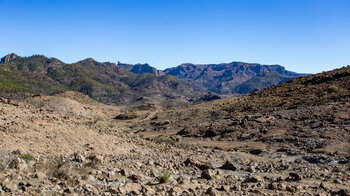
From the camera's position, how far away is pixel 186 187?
650cm

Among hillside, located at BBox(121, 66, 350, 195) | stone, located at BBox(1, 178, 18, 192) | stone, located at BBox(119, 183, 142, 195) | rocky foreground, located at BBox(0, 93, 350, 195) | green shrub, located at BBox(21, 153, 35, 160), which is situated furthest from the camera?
hillside, located at BBox(121, 66, 350, 195)

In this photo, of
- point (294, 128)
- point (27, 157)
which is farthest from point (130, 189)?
point (294, 128)

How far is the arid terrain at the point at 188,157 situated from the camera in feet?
19.6

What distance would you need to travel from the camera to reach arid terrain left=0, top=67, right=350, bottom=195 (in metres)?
5.96

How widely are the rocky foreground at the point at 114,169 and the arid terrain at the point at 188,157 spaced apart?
0.9 inches

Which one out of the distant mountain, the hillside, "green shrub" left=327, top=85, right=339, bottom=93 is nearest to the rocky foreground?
the hillside

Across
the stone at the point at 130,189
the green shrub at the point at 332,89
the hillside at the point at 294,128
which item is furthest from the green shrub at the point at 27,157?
the green shrub at the point at 332,89

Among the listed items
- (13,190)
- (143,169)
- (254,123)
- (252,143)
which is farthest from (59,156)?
(254,123)

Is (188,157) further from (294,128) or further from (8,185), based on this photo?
(294,128)

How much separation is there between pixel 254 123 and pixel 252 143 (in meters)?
3.84

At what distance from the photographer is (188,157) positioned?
1057 centimetres

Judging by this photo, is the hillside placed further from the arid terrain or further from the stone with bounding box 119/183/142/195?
the stone with bounding box 119/183/142/195

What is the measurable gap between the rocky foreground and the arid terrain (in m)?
0.02

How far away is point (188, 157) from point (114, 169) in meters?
3.91
